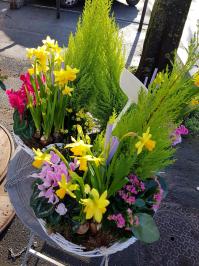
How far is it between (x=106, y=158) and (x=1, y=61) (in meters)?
3.45

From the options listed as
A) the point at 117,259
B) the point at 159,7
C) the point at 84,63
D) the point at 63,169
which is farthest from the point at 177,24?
the point at 63,169

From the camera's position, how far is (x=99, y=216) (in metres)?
0.91

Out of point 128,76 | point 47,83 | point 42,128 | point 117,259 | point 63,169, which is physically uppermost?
point 128,76

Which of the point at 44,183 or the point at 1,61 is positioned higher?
the point at 44,183

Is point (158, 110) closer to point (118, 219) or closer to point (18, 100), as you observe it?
point (118, 219)

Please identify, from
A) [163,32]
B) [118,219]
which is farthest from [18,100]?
[163,32]

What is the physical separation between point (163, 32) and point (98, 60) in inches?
79.1

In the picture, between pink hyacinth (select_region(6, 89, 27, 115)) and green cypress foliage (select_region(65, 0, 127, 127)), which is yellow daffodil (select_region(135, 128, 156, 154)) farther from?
pink hyacinth (select_region(6, 89, 27, 115))

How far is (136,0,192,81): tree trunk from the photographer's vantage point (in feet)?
9.86

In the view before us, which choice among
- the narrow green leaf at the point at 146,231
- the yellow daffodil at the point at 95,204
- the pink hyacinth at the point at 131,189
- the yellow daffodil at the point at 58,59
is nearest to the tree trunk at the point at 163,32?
the yellow daffodil at the point at 58,59

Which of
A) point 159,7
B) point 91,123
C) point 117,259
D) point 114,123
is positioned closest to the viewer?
point 114,123

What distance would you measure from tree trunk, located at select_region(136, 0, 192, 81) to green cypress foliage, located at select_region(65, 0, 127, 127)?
1.65m

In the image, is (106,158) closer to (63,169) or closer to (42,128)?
(63,169)

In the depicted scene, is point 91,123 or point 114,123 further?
point 91,123
